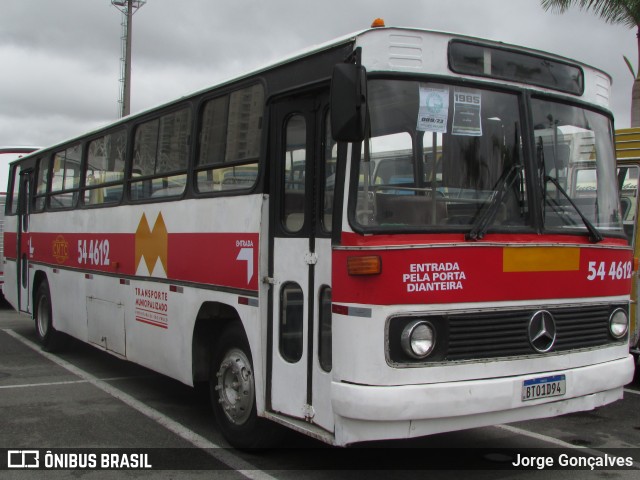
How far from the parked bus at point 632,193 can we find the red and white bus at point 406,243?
3026 mm

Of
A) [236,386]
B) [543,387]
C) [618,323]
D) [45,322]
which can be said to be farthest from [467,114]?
Answer: [45,322]

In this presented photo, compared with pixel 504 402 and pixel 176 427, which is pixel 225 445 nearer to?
pixel 176 427

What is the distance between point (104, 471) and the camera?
563cm

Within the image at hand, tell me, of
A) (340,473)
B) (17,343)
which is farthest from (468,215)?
(17,343)

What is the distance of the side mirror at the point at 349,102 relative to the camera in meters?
4.48

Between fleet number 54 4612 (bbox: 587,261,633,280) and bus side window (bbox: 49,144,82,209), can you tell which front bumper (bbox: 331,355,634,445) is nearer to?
fleet number 54 4612 (bbox: 587,261,633,280)

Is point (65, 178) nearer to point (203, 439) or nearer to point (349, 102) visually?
point (203, 439)

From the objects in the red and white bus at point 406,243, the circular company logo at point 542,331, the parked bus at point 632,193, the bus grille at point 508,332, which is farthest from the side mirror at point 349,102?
the parked bus at point 632,193

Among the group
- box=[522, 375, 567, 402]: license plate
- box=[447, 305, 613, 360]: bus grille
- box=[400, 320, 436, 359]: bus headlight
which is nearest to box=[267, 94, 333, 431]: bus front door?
box=[400, 320, 436, 359]: bus headlight

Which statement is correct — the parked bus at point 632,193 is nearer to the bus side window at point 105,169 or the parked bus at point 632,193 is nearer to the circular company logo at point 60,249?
the bus side window at point 105,169

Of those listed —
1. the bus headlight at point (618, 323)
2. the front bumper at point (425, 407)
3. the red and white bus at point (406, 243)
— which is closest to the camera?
the front bumper at point (425, 407)

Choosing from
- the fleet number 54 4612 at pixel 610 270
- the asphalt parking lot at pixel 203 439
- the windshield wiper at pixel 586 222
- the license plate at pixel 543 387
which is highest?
the windshield wiper at pixel 586 222

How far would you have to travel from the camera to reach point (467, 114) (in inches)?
194

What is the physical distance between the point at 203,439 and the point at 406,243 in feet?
9.58
